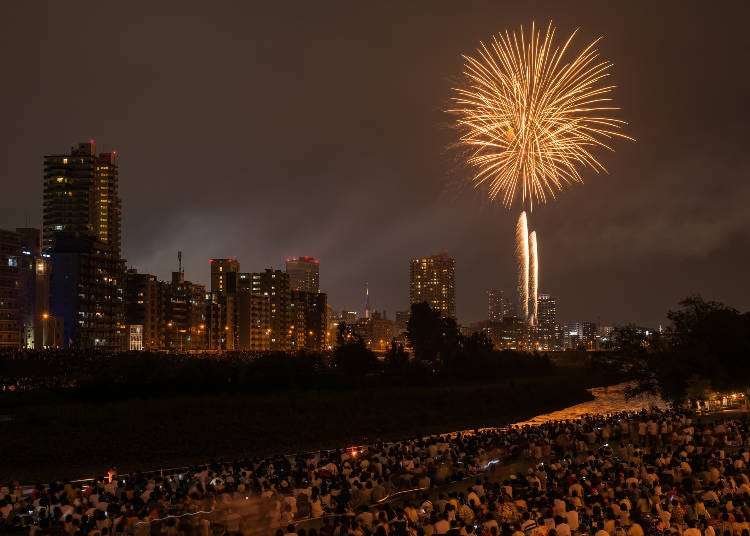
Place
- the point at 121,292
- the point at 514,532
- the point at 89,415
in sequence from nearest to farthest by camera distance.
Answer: the point at 514,532 → the point at 89,415 → the point at 121,292

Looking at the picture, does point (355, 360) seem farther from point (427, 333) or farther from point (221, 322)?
point (221, 322)


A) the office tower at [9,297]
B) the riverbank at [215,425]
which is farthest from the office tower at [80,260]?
the riverbank at [215,425]

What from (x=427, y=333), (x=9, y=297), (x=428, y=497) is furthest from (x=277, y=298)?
(x=428, y=497)

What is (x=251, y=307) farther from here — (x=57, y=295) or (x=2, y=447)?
(x=2, y=447)

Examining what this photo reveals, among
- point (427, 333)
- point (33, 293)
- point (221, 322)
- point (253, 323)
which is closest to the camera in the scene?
point (427, 333)

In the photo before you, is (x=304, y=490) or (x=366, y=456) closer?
(x=304, y=490)

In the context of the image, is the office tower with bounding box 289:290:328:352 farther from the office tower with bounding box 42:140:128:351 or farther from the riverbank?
the riverbank

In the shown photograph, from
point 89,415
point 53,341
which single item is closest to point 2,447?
point 89,415
